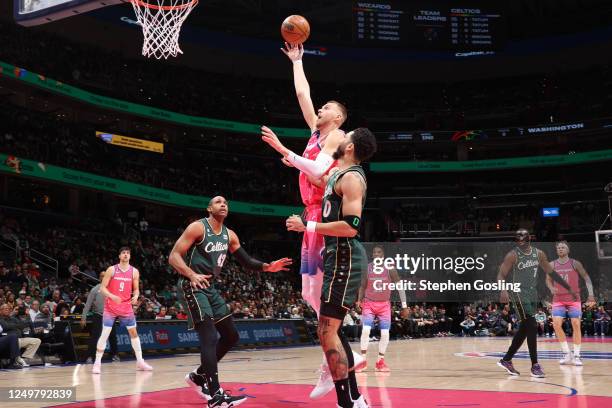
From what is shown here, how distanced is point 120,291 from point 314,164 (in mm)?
7536

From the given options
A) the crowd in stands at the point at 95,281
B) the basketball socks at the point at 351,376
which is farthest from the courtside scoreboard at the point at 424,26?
the basketball socks at the point at 351,376

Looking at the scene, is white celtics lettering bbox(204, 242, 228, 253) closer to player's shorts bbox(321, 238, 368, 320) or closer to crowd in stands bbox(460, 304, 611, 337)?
player's shorts bbox(321, 238, 368, 320)

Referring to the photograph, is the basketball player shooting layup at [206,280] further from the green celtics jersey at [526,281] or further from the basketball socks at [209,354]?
the green celtics jersey at [526,281]

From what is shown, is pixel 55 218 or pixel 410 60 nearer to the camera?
pixel 55 218

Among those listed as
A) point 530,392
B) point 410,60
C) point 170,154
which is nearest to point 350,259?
point 530,392

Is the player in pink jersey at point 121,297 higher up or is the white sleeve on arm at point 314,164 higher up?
the white sleeve on arm at point 314,164

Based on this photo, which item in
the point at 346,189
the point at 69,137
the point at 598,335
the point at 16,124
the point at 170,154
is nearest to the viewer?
the point at 346,189

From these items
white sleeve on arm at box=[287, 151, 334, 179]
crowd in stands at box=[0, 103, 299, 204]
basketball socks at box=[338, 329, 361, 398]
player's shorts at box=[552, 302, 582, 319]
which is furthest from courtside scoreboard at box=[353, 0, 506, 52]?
basketball socks at box=[338, 329, 361, 398]

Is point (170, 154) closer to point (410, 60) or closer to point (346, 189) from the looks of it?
point (410, 60)

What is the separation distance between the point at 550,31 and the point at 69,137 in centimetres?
2970

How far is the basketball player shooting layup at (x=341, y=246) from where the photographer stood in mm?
5461

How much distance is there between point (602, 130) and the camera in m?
39.7

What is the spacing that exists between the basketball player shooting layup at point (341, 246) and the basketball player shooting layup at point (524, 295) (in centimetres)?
474

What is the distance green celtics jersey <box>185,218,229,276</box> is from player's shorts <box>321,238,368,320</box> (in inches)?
70.5
